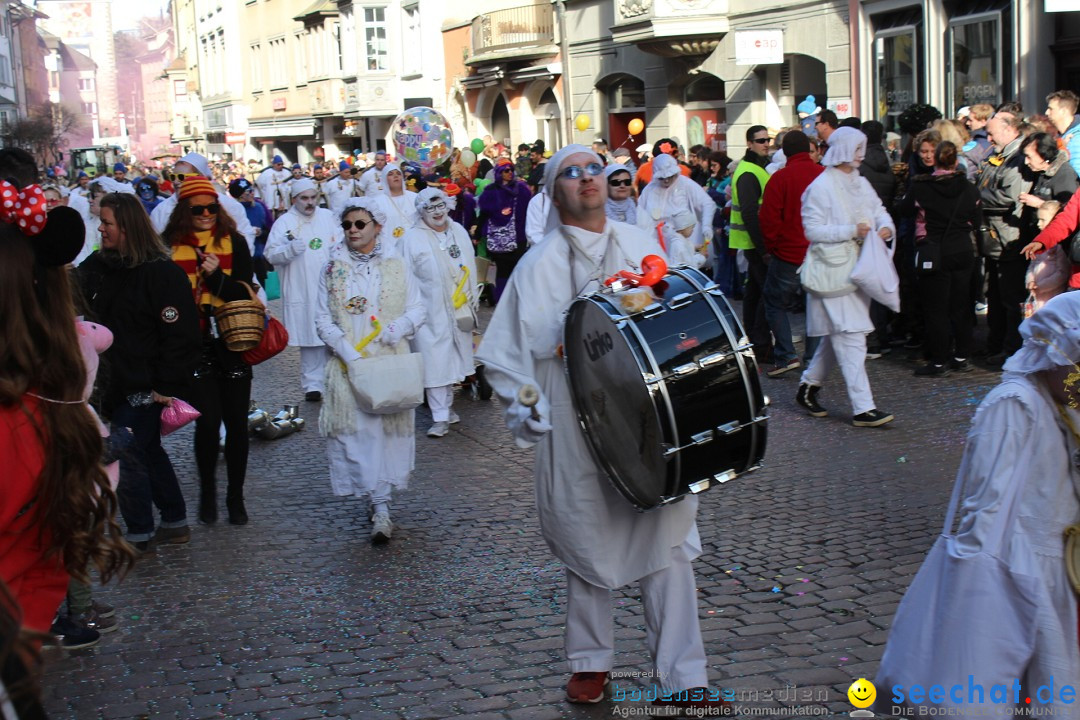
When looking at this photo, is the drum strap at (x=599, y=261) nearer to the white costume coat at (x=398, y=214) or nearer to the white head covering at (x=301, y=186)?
the white costume coat at (x=398, y=214)

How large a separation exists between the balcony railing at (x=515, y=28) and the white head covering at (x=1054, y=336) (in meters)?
31.4

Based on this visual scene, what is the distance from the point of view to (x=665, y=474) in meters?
4.10

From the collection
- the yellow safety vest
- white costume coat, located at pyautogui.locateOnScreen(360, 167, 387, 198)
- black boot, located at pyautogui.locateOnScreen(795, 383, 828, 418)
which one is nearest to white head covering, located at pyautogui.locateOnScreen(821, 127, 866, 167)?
black boot, located at pyautogui.locateOnScreen(795, 383, 828, 418)

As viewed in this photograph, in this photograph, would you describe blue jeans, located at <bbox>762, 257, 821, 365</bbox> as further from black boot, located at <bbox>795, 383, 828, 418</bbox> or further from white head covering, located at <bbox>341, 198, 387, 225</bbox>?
white head covering, located at <bbox>341, 198, 387, 225</bbox>

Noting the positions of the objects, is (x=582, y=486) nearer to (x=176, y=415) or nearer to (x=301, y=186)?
(x=176, y=415)

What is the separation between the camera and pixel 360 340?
7148mm

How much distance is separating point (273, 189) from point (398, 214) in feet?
51.5

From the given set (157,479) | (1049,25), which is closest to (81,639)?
(157,479)

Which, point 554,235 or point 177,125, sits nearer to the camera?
point 554,235

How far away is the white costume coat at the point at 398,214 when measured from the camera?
1083 cm

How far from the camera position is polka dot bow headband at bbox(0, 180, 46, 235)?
10.6 ft

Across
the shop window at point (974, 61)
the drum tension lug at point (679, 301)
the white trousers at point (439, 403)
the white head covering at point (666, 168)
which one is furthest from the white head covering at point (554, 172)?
the shop window at point (974, 61)

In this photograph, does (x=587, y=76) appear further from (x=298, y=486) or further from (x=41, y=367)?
(x=41, y=367)

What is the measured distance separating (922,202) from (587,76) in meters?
21.5
